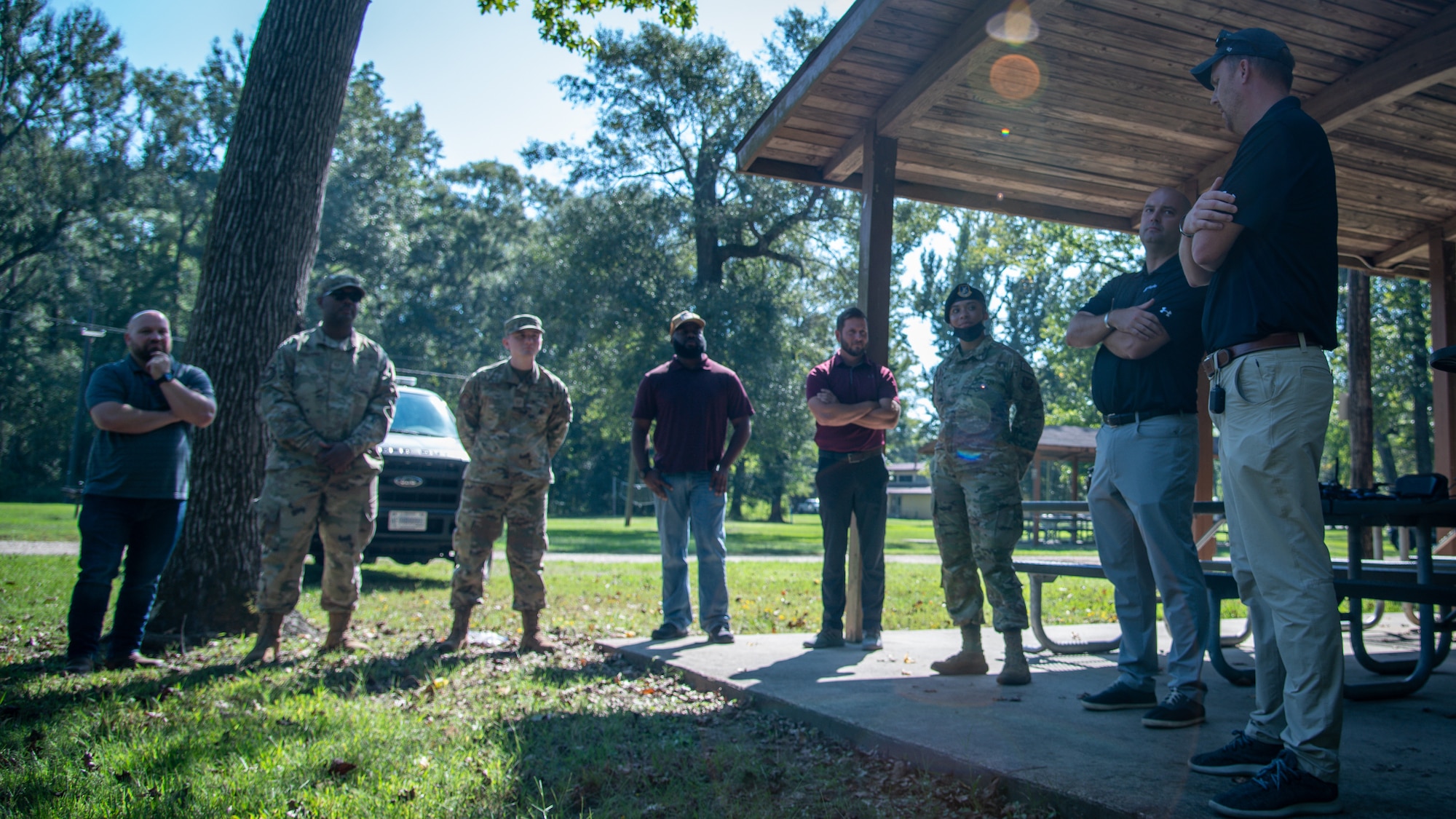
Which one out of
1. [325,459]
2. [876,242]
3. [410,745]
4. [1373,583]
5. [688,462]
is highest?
[876,242]

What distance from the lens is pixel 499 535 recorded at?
235 inches

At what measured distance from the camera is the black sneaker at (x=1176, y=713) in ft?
11.2

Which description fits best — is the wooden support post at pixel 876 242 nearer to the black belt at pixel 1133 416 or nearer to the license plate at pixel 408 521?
the black belt at pixel 1133 416

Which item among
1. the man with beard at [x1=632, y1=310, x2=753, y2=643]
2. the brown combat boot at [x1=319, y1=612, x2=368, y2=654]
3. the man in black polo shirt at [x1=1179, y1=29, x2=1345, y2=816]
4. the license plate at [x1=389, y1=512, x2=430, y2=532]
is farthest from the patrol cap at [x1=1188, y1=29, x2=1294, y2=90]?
the license plate at [x1=389, y1=512, x2=430, y2=532]

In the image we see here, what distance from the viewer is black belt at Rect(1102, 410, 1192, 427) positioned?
3.67 meters

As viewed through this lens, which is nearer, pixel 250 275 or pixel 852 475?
pixel 852 475

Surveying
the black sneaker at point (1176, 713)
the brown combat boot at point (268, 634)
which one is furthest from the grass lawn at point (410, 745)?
the black sneaker at point (1176, 713)

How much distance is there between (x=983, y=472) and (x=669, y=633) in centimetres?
265

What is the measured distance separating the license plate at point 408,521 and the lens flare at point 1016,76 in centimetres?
732

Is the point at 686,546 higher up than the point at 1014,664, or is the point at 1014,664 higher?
the point at 686,546

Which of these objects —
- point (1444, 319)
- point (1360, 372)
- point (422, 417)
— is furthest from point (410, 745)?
point (1360, 372)

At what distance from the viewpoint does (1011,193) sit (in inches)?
280

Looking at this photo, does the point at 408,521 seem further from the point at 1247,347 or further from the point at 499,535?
the point at 1247,347

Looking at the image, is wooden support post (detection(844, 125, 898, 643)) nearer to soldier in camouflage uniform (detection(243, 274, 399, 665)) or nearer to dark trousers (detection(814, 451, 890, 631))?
dark trousers (detection(814, 451, 890, 631))
